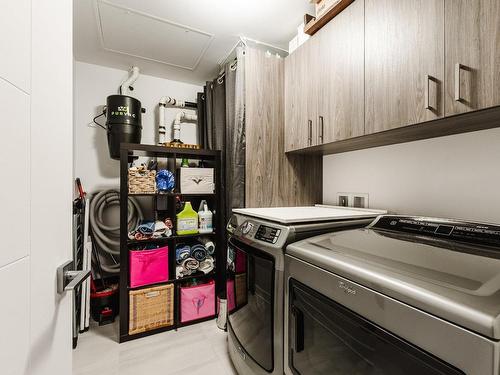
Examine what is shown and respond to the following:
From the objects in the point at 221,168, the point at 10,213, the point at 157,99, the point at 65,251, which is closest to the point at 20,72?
the point at 10,213

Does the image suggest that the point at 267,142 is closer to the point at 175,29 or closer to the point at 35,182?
the point at 175,29

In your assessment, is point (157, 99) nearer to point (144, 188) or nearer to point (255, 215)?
point (144, 188)

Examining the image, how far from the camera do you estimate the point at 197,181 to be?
2.19 meters

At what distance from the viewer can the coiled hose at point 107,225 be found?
2445 mm

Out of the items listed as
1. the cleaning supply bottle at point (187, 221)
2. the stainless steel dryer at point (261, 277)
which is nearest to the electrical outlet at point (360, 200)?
the stainless steel dryer at point (261, 277)

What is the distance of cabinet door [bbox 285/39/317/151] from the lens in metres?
1.71

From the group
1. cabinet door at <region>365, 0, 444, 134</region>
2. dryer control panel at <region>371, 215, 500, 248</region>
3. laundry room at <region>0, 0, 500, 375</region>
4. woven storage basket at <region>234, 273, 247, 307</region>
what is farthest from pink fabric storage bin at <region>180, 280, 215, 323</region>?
cabinet door at <region>365, 0, 444, 134</region>

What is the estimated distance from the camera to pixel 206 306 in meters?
2.17

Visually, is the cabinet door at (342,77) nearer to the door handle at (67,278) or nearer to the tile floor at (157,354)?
the door handle at (67,278)

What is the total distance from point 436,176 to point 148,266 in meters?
2.12

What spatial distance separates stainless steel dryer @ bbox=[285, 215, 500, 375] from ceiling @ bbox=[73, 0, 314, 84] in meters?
1.69

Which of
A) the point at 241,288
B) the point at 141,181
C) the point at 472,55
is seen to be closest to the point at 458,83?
the point at 472,55

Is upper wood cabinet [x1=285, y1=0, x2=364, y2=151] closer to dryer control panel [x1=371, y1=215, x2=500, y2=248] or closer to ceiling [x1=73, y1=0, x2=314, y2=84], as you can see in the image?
ceiling [x1=73, y1=0, x2=314, y2=84]

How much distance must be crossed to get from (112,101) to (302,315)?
2.37 m
